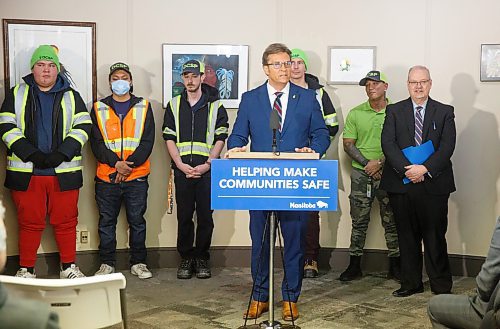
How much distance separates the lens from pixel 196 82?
5961mm

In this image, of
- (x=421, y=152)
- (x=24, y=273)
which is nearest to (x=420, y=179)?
(x=421, y=152)

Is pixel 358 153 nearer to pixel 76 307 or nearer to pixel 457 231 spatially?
pixel 457 231

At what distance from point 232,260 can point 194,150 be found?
1132mm

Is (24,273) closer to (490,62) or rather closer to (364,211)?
(364,211)

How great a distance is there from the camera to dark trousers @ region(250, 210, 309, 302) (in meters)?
4.52

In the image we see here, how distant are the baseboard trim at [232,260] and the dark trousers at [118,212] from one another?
0.25 meters

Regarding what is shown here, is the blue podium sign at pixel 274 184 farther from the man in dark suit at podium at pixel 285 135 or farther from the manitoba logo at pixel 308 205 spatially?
the man in dark suit at podium at pixel 285 135

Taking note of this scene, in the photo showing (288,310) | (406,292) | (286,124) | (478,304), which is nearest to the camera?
(478,304)

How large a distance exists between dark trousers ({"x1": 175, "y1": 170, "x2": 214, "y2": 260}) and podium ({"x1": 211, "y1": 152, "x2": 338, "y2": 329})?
2178 mm

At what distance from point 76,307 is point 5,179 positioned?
375cm

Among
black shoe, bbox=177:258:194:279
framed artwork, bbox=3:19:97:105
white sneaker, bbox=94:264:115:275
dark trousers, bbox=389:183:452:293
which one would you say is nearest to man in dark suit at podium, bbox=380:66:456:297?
dark trousers, bbox=389:183:452:293

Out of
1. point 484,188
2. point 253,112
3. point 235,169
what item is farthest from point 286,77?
point 484,188

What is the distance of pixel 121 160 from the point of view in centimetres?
593

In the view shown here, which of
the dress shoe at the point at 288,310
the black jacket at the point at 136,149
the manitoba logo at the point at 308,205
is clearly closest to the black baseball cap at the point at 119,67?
the black jacket at the point at 136,149
